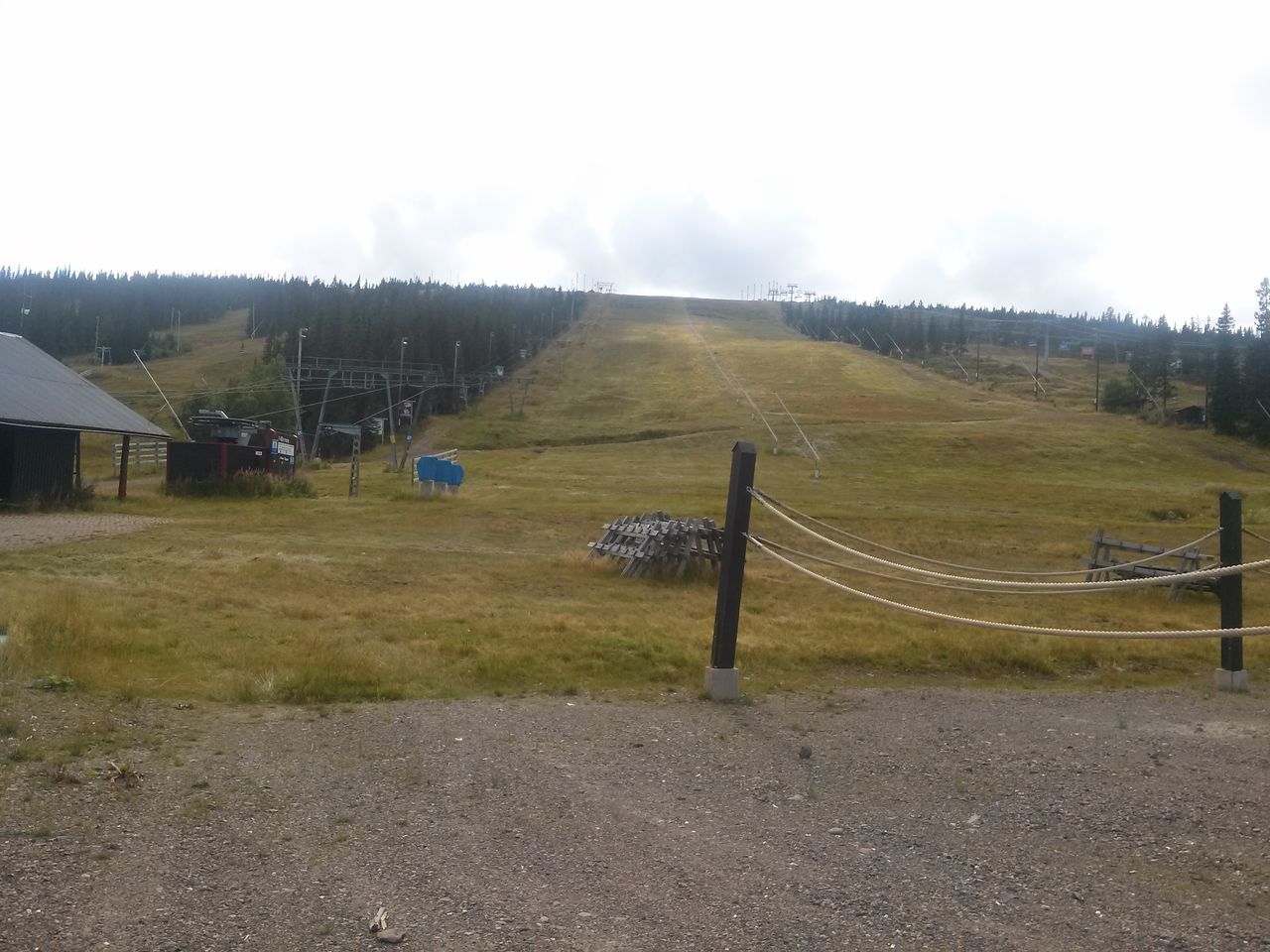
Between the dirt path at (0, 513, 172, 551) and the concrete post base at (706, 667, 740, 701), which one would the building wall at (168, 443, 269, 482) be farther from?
the concrete post base at (706, 667, 740, 701)

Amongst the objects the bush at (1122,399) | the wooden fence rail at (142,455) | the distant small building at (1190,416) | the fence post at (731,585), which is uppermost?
the bush at (1122,399)

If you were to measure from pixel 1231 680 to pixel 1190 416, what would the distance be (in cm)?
10161

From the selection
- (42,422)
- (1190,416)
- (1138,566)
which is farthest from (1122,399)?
(42,422)

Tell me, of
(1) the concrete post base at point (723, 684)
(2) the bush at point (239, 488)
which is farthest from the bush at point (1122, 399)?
(1) the concrete post base at point (723, 684)

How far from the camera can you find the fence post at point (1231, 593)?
34.6ft

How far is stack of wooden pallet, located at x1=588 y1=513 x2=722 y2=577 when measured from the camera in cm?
2195

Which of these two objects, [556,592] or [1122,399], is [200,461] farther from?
[1122,399]

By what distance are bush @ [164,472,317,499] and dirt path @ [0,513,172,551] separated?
6.77 metres

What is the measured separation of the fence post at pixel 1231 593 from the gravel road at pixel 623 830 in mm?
2281

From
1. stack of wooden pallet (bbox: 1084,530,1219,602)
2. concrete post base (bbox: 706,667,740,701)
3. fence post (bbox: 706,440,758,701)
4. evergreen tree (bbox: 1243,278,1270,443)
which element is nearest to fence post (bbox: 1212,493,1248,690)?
fence post (bbox: 706,440,758,701)

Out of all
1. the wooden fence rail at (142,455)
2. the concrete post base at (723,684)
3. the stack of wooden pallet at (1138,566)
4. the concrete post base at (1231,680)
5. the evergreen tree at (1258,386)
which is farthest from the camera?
the evergreen tree at (1258,386)

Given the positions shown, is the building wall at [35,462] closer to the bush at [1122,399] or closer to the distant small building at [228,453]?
the distant small building at [228,453]

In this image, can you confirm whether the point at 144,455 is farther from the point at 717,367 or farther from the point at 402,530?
the point at 717,367

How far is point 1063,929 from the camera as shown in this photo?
190 inches
